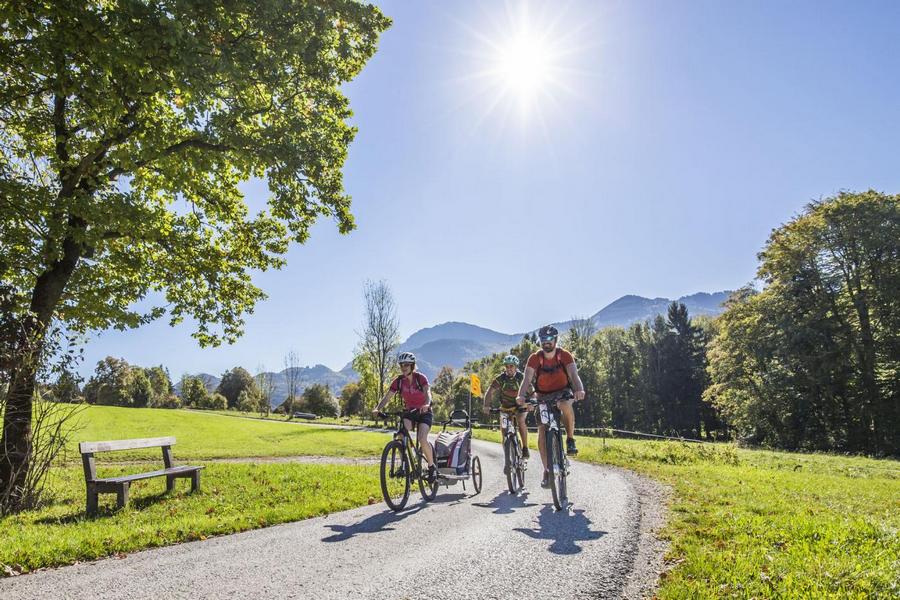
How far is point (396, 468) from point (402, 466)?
0.14 meters

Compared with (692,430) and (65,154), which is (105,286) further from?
(692,430)

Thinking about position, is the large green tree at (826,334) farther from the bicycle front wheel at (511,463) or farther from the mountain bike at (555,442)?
the mountain bike at (555,442)

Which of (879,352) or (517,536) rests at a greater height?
(879,352)

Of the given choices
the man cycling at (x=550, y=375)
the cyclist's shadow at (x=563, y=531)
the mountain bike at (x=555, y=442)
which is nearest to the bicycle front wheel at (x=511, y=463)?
the man cycling at (x=550, y=375)

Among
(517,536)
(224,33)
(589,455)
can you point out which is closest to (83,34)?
(224,33)

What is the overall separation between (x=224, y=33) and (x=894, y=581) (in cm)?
1094

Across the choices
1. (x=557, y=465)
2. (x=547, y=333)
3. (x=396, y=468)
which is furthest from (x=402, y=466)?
(x=547, y=333)

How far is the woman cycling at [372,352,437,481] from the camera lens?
8612mm

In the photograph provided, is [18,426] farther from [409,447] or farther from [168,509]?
[409,447]

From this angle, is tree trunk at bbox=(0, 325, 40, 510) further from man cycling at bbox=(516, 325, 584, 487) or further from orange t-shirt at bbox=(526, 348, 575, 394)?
orange t-shirt at bbox=(526, 348, 575, 394)

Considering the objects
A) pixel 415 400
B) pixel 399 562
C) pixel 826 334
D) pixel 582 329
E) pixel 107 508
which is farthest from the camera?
pixel 582 329

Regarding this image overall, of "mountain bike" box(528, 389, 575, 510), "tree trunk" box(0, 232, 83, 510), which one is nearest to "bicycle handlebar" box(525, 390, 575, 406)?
"mountain bike" box(528, 389, 575, 510)

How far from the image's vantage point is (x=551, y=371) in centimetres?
809

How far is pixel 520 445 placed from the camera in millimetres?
10250
